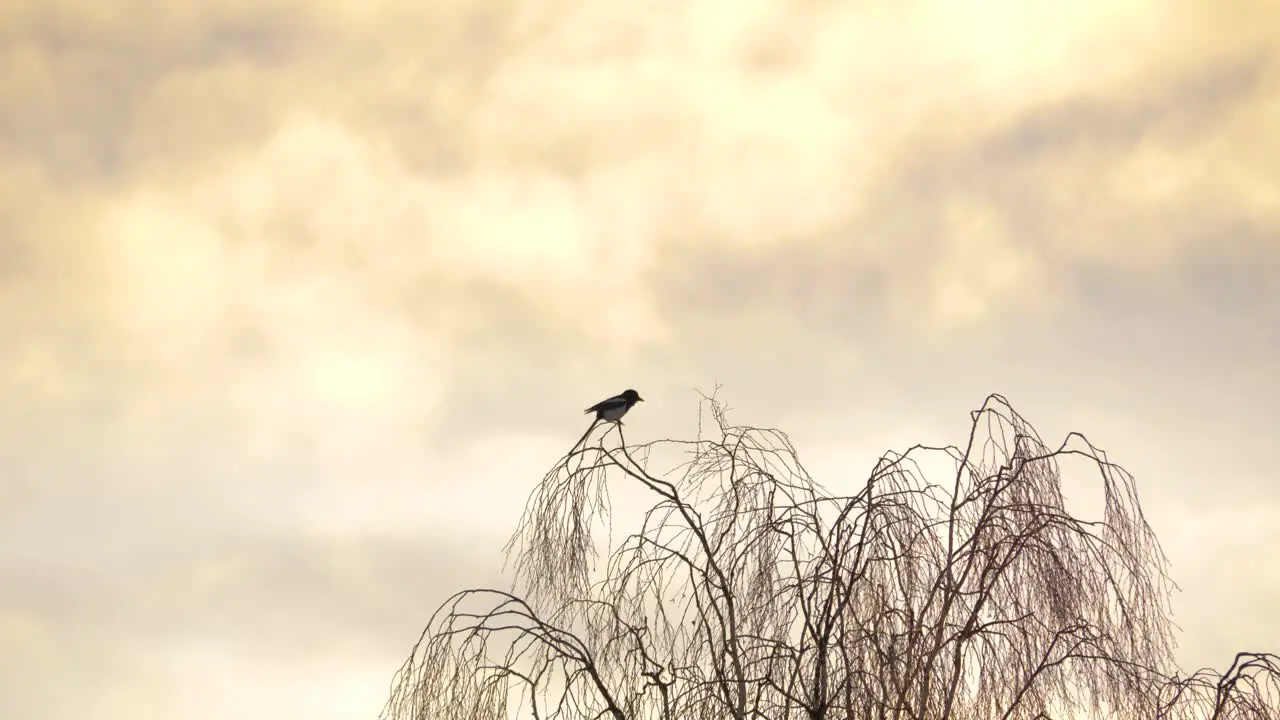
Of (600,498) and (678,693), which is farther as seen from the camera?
(600,498)

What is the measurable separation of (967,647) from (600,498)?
1.96 meters

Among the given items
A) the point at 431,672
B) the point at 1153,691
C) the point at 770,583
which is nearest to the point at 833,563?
the point at 770,583

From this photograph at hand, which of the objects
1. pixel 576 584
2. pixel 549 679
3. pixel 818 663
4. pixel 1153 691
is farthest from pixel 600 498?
pixel 1153 691

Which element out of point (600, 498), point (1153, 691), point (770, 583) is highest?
point (600, 498)

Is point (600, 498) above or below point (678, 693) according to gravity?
above

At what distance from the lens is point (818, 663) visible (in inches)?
248

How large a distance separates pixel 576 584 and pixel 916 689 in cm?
174

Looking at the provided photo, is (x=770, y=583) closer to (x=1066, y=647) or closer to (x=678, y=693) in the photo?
(x=678, y=693)

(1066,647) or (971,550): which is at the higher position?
(971,550)

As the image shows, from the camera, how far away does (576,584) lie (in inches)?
260

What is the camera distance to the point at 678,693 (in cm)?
634

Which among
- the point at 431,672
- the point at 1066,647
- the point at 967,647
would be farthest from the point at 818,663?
the point at 431,672

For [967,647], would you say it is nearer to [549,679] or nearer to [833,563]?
[833,563]

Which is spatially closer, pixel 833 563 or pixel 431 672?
pixel 431 672
